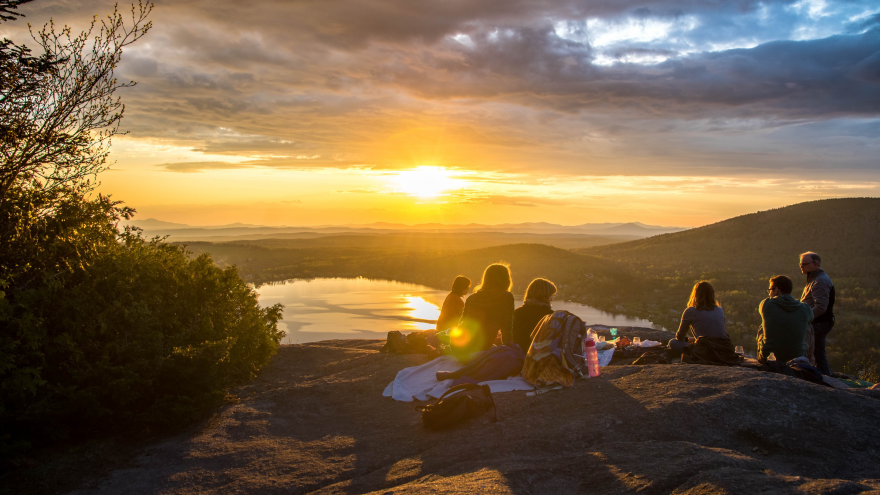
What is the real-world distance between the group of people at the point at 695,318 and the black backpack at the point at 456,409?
1.72 metres

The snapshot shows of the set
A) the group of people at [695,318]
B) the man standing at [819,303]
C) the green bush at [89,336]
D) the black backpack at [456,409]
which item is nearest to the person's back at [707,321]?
the group of people at [695,318]

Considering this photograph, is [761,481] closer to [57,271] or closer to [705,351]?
[705,351]

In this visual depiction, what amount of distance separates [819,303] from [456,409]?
673 centimetres

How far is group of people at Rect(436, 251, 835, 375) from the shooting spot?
7.50 meters

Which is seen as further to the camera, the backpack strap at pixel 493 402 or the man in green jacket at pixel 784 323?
the man in green jacket at pixel 784 323

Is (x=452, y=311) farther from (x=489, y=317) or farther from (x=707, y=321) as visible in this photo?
(x=707, y=321)

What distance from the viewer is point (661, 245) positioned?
5019cm

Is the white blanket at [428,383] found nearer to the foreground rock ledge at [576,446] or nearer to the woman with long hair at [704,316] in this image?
the foreground rock ledge at [576,446]

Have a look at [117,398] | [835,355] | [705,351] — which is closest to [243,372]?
[117,398]

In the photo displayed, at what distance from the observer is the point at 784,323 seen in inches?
295

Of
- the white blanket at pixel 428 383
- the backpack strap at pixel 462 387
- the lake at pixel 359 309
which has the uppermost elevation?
the backpack strap at pixel 462 387

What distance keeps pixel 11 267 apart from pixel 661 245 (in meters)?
52.4

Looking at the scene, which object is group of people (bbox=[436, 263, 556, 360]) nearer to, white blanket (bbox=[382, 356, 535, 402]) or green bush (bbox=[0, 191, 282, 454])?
white blanket (bbox=[382, 356, 535, 402])

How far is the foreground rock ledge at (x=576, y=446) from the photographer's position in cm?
422
